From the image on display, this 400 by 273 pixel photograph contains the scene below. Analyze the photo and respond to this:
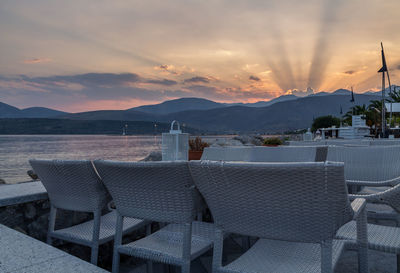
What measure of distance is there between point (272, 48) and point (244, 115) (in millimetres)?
91590

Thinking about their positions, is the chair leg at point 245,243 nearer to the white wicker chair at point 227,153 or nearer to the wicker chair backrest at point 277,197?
the wicker chair backrest at point 277,197

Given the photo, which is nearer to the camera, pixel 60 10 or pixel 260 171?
pixel 260 171

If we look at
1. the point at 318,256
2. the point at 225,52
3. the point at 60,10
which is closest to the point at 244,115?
the point at 225,52

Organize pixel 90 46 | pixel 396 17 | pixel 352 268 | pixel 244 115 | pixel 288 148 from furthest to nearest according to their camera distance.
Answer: pixel 244 115 → pixel 90 46 → pixel 396 17 → pixel 288 148 → pixel 352 268

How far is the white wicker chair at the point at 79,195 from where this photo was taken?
172 cm

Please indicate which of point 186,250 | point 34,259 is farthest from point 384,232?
point 34,259

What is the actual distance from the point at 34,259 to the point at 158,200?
0.54 metres

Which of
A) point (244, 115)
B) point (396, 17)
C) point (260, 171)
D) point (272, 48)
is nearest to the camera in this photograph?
point (260, 171)

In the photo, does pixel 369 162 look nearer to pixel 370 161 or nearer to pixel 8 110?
pixel 370 161

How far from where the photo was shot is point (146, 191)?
146 centimetres

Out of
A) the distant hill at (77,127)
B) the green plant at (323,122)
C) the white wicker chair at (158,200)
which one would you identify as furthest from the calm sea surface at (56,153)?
the green plant at (323,122)

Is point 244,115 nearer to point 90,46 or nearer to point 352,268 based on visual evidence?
point 90,46

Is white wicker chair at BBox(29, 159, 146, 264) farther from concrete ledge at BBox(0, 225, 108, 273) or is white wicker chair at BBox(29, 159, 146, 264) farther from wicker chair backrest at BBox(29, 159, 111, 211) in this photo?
concrete ledge at BBox(0, 225, 108, 273)

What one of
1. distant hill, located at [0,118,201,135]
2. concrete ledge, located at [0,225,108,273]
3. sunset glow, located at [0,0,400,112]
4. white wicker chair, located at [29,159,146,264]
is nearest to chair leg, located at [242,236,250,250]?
white wicker chair, located at [29,159,146,264]
